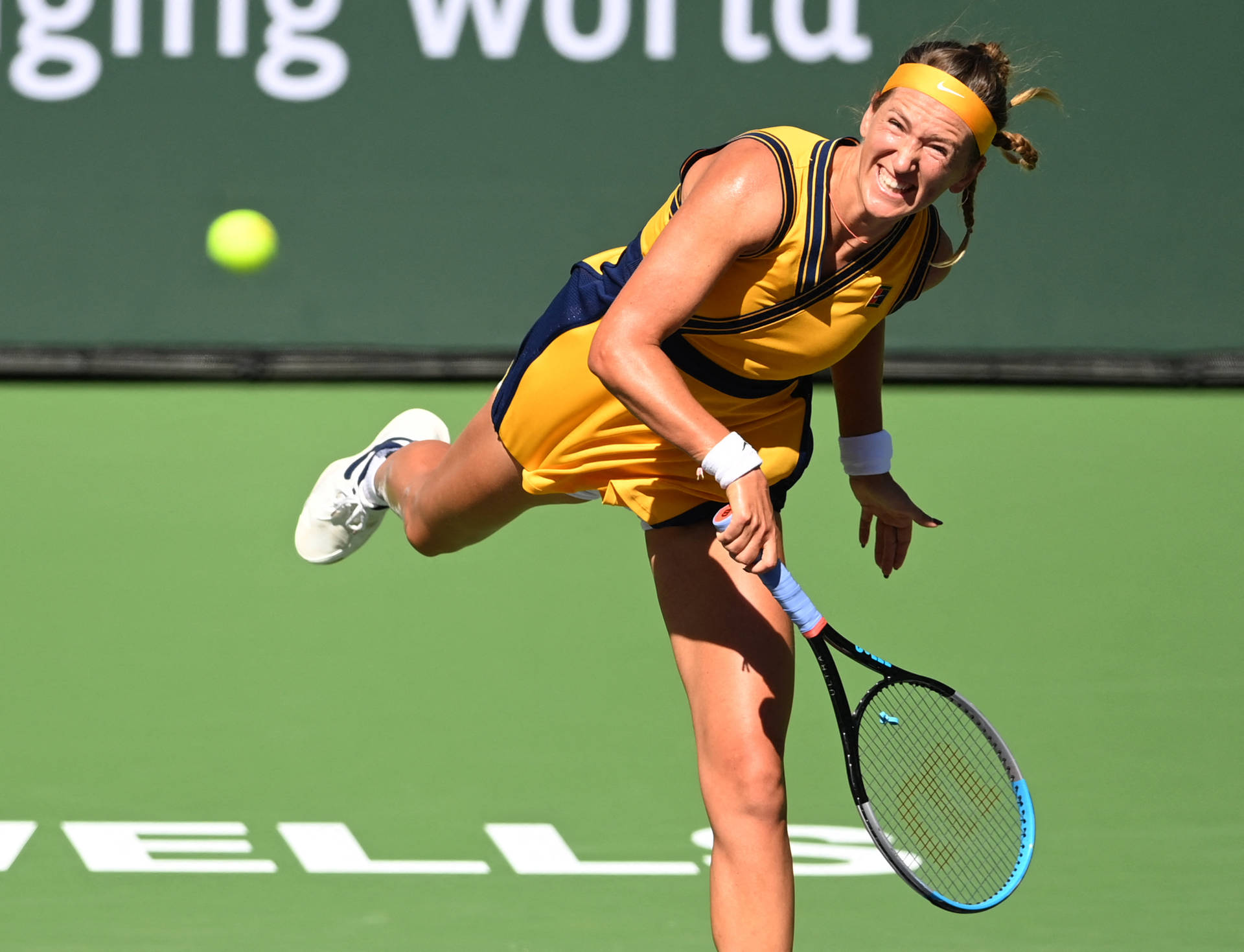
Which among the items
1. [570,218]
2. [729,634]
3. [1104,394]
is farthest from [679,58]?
→ [729,634]

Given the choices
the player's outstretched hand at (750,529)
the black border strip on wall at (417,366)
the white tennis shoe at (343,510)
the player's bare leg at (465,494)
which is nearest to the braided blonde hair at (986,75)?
the player's outstretched hand at (750,529)

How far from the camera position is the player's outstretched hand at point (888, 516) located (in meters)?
2.53

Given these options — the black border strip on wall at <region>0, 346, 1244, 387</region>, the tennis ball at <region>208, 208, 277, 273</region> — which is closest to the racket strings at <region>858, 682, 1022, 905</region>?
the black border strip on wall at <region>0, 346, 1244, 387</region>

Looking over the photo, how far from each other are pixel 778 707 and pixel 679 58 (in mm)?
3216

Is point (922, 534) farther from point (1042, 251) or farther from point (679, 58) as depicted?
point (679, 58)

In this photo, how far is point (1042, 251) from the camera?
5.13 m

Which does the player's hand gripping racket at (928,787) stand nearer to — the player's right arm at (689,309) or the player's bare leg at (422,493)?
the player's right arm at (689,309)

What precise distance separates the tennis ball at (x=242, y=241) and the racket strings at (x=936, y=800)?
10.6 feet

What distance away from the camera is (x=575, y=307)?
238 centimetres

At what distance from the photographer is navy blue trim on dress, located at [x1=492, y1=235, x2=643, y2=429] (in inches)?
91.2

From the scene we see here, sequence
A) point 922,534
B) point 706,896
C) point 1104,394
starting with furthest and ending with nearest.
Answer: point 1104,394 < point 922,534 < point 706,896

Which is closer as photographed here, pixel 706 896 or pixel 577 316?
pixel 577 316

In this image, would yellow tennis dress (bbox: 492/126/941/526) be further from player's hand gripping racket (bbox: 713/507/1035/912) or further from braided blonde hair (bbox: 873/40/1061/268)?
player's hand gripping racket (bbox: 713/507/1035/912)

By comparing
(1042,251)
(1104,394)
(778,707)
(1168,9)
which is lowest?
Result: (1104,394)
